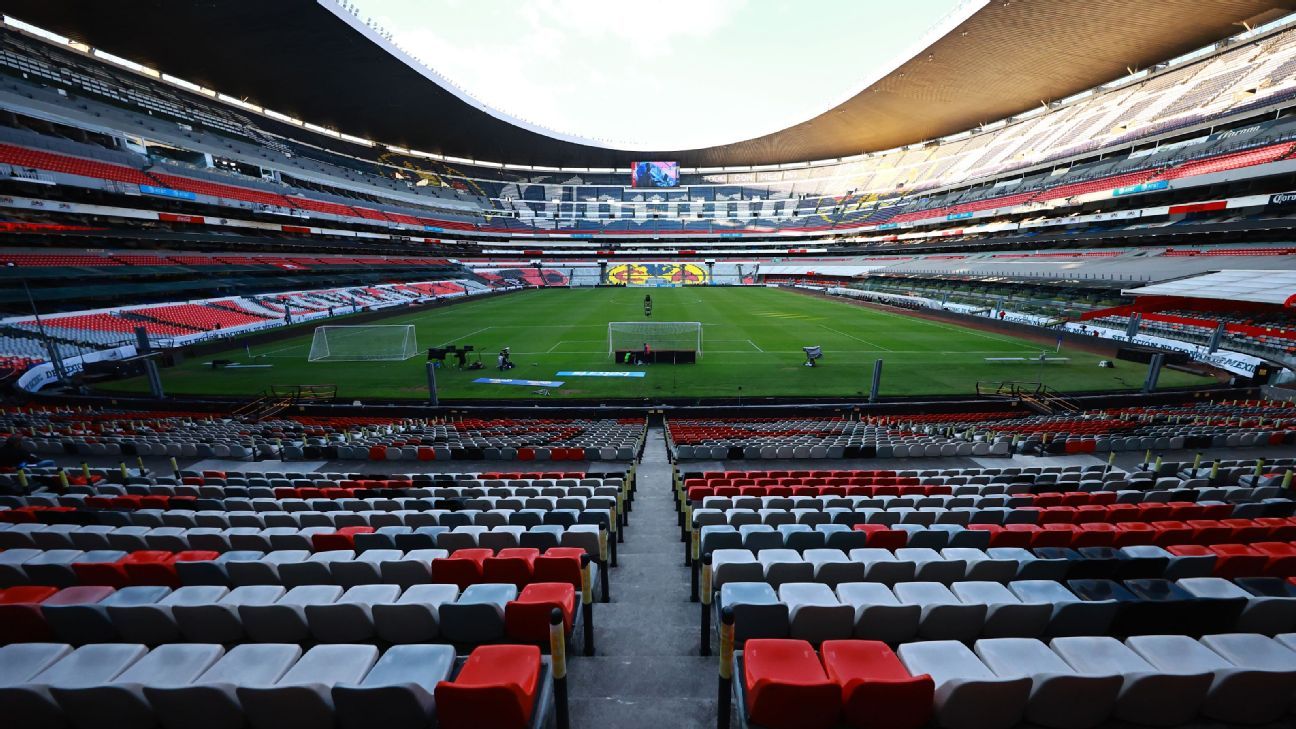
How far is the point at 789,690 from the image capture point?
271cm

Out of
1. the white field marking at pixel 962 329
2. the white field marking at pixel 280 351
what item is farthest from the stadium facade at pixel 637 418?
the white field marking at pixel 962 329

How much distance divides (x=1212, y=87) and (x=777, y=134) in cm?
4681

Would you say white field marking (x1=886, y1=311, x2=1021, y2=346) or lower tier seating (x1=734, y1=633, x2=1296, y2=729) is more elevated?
lower tier seating (x1=734, y1=633, x2=1296, y2=729)

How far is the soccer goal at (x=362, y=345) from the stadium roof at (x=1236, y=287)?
155 ft

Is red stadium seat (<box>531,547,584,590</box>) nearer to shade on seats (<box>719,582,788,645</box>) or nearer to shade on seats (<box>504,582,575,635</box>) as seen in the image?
shade on seats (<box>504,582,575,635</box>)

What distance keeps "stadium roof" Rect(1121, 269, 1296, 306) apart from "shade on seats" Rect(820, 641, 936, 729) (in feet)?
124

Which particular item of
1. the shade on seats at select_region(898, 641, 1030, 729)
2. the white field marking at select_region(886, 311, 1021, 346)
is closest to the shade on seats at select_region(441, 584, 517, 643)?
the shade on seats at select_region(898, 641, 1030, 729)

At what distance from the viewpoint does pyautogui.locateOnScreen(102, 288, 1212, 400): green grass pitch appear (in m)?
21.1

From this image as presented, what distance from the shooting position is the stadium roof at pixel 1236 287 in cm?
2511

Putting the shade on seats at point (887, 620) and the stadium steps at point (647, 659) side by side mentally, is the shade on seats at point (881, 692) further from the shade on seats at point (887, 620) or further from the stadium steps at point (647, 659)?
the stadium steps at point (647, 659)

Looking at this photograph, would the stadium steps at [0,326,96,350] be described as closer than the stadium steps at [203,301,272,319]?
Yes

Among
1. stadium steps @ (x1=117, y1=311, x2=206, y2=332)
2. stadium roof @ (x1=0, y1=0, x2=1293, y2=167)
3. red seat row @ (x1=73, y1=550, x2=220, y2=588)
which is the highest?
stadium roof @ (x1=0, y1=0, x2=1293, y2=167)

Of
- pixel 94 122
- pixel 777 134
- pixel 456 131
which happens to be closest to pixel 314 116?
pixel 456 131

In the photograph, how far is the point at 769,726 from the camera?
9.43 feet
